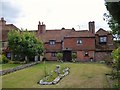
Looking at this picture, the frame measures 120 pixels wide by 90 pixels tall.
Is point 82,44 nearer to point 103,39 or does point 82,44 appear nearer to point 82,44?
point 82,44

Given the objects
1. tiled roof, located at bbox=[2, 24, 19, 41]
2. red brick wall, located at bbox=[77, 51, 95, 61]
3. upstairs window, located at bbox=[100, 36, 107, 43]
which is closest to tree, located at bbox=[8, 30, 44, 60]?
red brick wall, located at bbox=[77, 51, 95, 61]

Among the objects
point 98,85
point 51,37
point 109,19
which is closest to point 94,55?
point 51,37

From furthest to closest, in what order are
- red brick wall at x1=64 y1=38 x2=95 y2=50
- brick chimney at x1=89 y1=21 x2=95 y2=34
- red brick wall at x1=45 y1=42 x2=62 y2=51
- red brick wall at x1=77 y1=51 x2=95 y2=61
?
1. red brick wall at x1=45 y1=42 x2=62 y2=51
2. brick chimney at x1=89 y1=21 x2=95 y2=34
3. red brick wall at x1=64 y1=38 x2=95 y2=50
4. red brick wall at x1=77 y1=51 x2=95 y2=61

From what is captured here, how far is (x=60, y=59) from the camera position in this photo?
51.6m

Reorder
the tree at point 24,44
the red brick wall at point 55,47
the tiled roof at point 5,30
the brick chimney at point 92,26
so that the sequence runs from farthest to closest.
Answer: the tiled roof at point 5,30 → the red brick wall at point 55,47 → the brick chimney at point 92,26 → the tree at point 24,44

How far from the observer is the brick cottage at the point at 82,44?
2082 inches

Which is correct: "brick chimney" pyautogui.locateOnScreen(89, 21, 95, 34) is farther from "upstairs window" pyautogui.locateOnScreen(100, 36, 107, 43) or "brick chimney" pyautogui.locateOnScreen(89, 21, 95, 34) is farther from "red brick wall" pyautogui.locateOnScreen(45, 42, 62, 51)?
"red brick wall" pyautogui.locateOnScreen(45, 42, 62, 51)

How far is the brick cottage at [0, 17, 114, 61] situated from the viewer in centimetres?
5288

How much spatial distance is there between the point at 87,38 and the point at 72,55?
4.75 meters

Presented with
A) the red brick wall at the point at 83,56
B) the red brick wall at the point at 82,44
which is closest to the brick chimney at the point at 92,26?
the red brick wall at the point at 82,44

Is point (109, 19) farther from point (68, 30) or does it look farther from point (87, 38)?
point (68, 30)

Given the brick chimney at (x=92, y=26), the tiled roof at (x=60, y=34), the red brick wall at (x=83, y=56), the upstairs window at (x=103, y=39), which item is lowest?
the red brick wall at (x=83, y=56)

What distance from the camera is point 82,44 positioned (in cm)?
5356

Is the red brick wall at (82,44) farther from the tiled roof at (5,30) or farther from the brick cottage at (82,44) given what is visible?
the tiled roof at (5,30)
